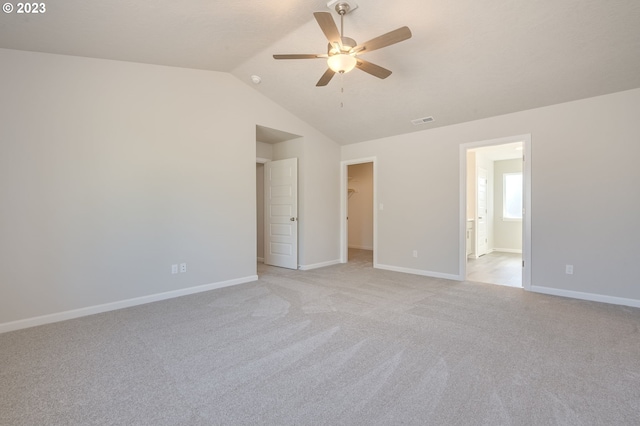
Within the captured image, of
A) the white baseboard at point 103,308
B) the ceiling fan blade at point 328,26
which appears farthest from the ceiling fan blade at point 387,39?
the white baseboard at point 103,308

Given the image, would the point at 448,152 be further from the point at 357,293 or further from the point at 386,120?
the point at 357,293

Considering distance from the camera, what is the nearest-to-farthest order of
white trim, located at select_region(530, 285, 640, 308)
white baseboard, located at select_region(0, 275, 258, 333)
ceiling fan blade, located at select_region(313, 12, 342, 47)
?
ceiling fan blade, located at select_region(313, 12, 342, 47)
white baseboard, located at select_region(0, 275, 258, 333)
white trim, located at select_region(530, 285, 640, 308)

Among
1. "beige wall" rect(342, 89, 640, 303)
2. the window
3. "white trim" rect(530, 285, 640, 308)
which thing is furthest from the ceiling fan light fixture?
the window

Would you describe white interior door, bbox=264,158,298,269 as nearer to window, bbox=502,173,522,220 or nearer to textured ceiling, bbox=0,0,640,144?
textured ceiling, bbox=0,0,640,144

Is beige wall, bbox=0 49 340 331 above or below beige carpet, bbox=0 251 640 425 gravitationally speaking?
A: above

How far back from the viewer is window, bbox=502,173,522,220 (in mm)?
7566

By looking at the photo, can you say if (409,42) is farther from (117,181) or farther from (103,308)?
(103,308)

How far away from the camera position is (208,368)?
2156 mm

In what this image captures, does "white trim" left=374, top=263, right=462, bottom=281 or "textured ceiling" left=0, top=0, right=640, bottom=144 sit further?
"white trim" left=374, top=263, right=462, bottom=281

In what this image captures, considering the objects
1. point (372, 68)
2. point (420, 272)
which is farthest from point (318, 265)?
point (372, 68)

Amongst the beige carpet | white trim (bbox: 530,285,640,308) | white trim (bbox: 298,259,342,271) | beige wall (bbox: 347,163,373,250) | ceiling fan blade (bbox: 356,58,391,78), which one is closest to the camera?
the beige carpet

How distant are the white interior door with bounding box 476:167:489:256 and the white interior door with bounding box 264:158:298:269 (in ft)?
14.1

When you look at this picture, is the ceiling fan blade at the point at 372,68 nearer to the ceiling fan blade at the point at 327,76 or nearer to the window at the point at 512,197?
the ceiling fan blade at the point at 327,76

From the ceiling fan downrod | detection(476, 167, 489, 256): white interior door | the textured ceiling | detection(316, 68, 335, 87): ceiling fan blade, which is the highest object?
the ceiling fan downrod
